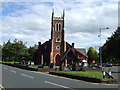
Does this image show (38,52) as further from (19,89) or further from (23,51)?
(19,89)

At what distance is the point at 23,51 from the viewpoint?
70.8m

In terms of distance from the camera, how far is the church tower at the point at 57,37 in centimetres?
7281

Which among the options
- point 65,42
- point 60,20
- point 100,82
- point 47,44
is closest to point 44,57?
point 47,44

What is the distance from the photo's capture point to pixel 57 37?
73.7m

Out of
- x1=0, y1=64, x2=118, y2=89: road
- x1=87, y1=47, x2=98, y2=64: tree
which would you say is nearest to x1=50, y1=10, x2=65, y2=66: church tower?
x1=0, y1=64, x2=118, y2=89: road

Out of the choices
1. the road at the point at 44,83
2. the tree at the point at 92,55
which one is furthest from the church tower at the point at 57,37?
the tree at the point at 92,55

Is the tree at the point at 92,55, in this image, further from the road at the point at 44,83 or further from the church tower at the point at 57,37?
the road at the point at 44,83

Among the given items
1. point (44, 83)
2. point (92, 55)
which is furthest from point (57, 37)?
point (92, 55)

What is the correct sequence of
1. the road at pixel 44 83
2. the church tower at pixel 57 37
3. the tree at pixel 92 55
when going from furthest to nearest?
the tree at pixel 92 55 < the church tower at pixel 57 37 < the road at pixel 44 83

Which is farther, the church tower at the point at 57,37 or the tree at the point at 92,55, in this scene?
the tree at the point at 92,55

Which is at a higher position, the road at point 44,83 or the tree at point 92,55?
the tree at point 92,55

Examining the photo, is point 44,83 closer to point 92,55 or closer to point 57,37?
point 57,37

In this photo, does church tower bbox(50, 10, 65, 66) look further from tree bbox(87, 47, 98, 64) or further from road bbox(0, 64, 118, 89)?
tree bbox(87, 47, 98, 64)

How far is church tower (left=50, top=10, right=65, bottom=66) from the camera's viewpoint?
7281cm
